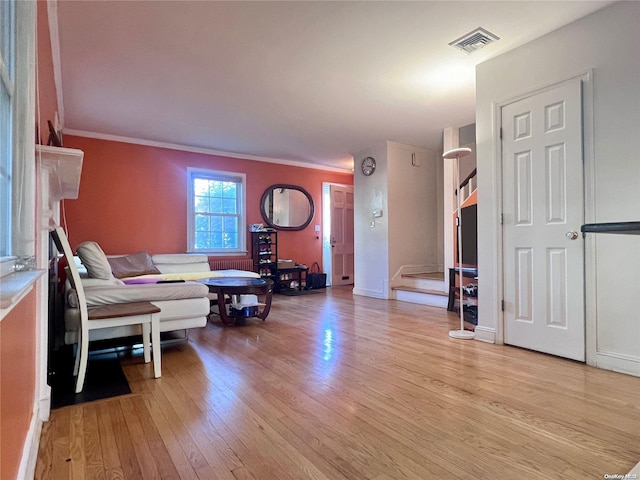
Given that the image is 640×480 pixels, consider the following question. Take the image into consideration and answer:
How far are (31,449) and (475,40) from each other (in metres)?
3.69

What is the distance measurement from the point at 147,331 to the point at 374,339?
1903 mm

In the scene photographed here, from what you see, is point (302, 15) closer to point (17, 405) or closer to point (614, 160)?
point (614, 160)

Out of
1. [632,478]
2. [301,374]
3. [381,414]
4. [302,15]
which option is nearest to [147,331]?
[301,374]

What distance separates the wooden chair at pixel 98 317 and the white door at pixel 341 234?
4872 mm

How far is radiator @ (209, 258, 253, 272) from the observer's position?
6.04 meters

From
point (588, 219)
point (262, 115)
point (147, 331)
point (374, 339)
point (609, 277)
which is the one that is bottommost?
point (374, 339)

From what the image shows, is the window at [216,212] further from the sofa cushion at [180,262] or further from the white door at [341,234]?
the white door at [341,234]

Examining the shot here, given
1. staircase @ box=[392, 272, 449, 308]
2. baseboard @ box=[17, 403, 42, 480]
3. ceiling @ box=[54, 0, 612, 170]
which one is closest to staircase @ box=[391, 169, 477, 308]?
staircase @ box=[392, 272, 449, 308]

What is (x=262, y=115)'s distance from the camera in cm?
439

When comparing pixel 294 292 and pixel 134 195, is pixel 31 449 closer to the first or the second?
pixel 134 195

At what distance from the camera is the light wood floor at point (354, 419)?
4.53 ft

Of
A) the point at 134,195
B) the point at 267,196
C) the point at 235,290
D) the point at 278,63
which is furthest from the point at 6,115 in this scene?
the point at 267,196

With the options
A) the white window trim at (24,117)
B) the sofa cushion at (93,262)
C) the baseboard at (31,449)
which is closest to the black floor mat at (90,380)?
the baseboard at (31,449)

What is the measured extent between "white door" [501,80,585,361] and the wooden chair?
9.20 ft
